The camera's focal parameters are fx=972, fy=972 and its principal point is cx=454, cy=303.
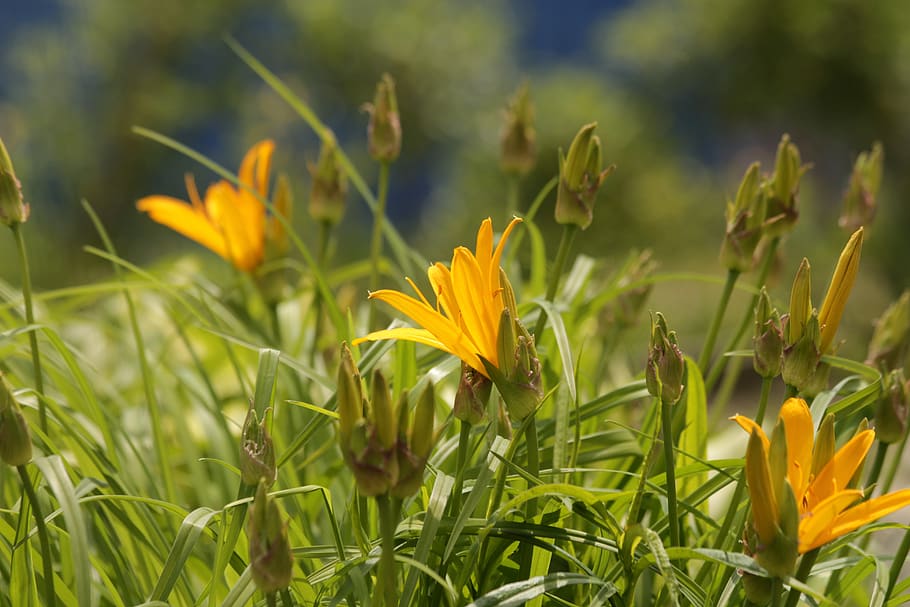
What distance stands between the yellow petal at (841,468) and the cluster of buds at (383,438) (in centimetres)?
13

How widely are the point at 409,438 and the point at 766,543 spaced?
0.11 m

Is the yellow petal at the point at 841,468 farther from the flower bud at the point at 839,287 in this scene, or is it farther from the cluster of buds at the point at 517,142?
the cluster of buds at the point at 517,142

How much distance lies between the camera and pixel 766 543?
0.30 m

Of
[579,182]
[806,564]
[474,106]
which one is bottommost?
[474,106]

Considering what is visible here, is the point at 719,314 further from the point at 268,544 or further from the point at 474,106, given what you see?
the point at 474,106

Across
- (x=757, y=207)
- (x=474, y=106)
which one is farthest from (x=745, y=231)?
(x=474, y=106)

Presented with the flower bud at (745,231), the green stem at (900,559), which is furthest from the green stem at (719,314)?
the green stem at (900,559)

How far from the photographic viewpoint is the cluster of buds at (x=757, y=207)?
1.60 feet

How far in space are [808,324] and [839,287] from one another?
0.02 meters

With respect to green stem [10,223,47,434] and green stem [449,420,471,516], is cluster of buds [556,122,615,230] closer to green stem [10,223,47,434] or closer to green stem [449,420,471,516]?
green stem [449,420,471,516]

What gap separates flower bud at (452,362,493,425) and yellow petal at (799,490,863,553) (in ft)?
0.38

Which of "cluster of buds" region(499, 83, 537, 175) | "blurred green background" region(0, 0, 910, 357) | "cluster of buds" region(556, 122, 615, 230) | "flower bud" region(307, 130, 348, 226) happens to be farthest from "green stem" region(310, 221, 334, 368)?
"blurred green background" region(0, 0, 910, 357)

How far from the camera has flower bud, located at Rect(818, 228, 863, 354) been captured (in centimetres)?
34

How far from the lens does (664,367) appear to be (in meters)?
0.35
